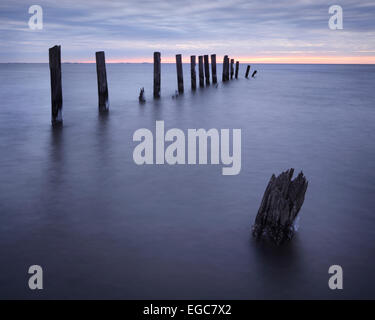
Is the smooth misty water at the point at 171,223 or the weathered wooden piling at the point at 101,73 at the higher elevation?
the weathered wooden piling at the point at 101,73

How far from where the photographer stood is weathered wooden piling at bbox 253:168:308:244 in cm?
351

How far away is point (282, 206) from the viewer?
11.5 ft

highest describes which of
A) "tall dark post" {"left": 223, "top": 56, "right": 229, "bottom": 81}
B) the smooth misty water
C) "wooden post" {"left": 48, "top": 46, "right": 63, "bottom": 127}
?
"tall dark post" {"left": 223, "top": 56, "right": 229, "bottom": 81}

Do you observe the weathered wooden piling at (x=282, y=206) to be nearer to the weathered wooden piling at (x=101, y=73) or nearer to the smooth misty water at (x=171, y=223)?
the smooth misty water at (x=171, y=223)

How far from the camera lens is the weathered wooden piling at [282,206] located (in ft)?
11.5

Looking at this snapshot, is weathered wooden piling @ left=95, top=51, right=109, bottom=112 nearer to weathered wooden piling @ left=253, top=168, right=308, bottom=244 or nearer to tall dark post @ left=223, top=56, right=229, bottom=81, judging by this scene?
weathered wooden piling @ left=253, top=168, right=308, bottom=244

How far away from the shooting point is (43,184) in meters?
5.36

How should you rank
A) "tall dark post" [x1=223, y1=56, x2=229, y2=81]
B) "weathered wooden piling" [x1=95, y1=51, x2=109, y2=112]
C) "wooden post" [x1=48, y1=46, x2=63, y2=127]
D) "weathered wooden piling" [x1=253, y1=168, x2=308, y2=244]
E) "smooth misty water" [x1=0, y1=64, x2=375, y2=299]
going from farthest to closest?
"tall dark post" [x1=223, y1=56, x2=229, y2=81]
"weathered wooden piling" [x1=95, y1=51, x2=109, y2=112]
"wooden post" [x1=48, y1=46, x2=63, y2=127]
"weathered wooden piling" [x1=253, y1=168, x2=308, y2=244]
"smooth misty water" [x1=0, y1=64, x2=375, y2=299]

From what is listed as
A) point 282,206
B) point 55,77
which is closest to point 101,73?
point 55,77

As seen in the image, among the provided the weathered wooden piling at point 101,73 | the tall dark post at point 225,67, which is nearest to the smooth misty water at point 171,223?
the weathered wooden piling at point 101,73

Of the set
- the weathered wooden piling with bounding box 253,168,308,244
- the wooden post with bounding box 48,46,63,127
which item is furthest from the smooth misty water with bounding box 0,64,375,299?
the wooden post with bounding box 48,46,63,127
